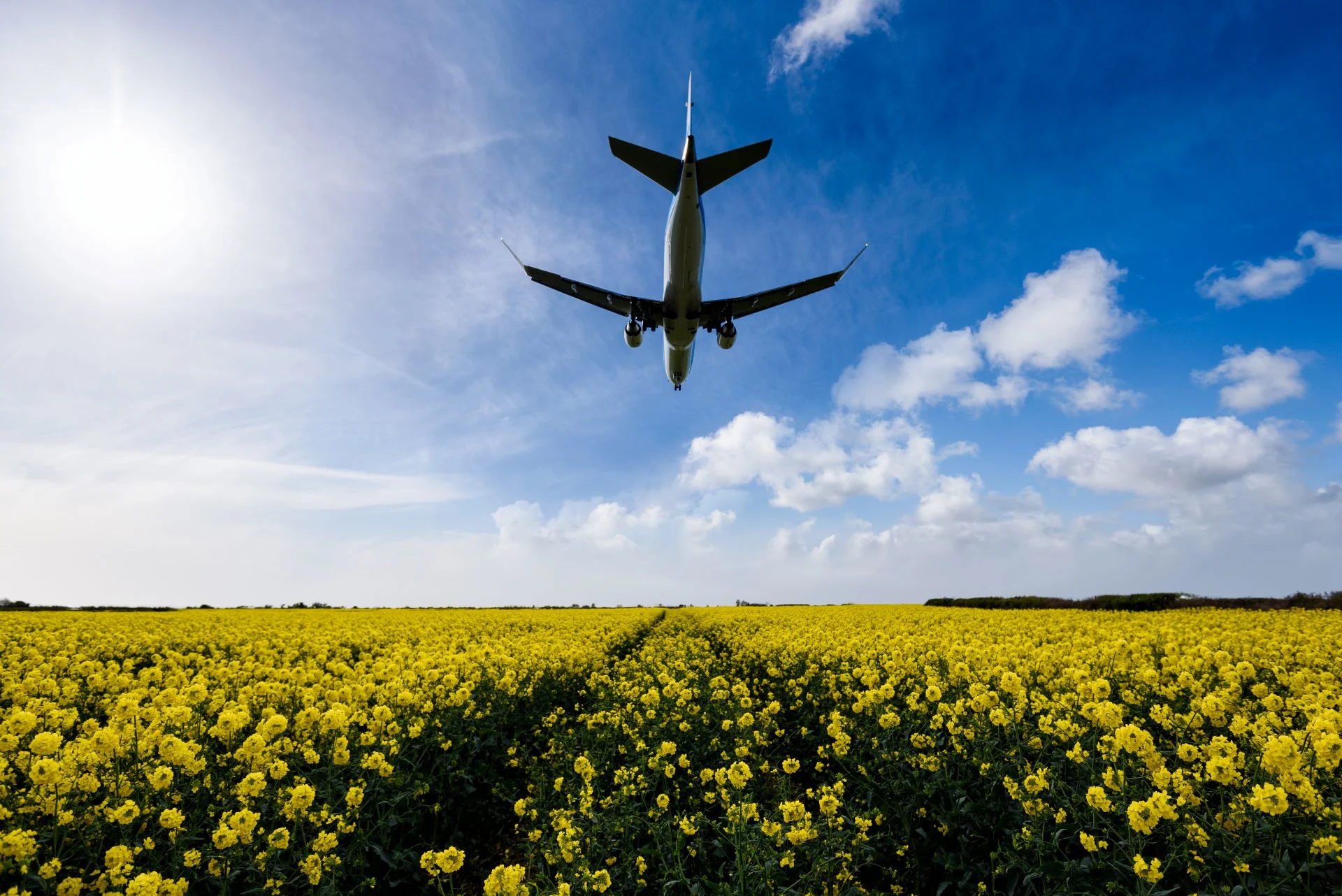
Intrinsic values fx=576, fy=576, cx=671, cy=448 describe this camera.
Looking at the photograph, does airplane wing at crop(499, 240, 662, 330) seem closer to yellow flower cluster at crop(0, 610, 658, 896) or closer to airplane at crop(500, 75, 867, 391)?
airplane at crop(500, 75, 867, 391)

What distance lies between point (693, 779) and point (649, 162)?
20380 mm

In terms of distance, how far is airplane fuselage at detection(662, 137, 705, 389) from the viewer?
17.8 metres

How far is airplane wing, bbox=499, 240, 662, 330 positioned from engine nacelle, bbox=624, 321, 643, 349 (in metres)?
0.41

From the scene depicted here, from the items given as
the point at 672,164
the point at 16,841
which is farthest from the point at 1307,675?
the point at 672,164

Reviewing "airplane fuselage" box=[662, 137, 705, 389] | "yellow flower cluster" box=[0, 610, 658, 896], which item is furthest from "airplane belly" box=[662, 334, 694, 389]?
"yellow flower cluster" box=[0, 610, 658, 896]

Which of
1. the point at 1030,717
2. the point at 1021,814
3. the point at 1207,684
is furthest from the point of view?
the point at 1207,684

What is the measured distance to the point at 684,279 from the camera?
20266 millimetres

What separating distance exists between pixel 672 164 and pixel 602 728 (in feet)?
63.2

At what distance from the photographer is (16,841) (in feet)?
12.0

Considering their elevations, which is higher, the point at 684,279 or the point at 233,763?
the point at 684,279

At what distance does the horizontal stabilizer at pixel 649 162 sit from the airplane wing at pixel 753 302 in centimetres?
462

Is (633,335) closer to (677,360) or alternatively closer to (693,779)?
(677,360)

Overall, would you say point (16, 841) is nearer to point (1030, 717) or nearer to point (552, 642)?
point (1030, 717)

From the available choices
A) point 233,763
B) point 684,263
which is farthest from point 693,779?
point 684,263
